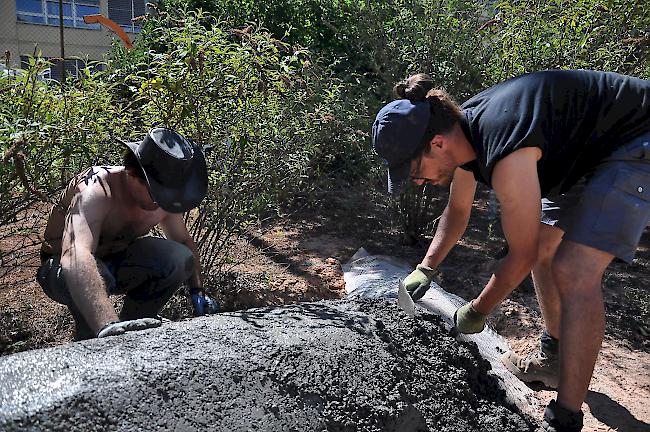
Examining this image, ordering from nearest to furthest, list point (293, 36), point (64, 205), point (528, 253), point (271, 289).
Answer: point (528, 253) → point (64, 205) → point (271, 289) → point (293, 36)

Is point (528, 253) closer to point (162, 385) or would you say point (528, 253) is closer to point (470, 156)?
point (470, 156)

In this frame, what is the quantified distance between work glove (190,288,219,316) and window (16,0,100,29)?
12.2 m

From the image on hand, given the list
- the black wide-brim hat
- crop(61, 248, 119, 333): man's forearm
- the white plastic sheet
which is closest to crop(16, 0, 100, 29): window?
the white plastic sheet

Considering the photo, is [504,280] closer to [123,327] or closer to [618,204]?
[618,204]

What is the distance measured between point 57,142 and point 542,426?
2315 millimetres

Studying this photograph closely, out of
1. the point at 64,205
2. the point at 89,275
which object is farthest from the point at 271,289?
the point at 89,275

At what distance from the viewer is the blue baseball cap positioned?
210 cm

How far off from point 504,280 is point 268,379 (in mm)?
907

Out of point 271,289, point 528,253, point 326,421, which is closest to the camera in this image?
point 326,421

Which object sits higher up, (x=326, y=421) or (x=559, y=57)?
(x=559, y=57)

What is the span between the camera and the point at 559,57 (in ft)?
13.3

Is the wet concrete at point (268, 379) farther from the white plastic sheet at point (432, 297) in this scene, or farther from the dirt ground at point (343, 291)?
the dirt ground at point (343, 291)

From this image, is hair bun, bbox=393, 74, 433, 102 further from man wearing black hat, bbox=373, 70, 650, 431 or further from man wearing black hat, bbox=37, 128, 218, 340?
man wearing black hat, bbox=37, 128, 218, 340

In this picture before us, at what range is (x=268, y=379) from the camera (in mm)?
1774
